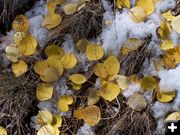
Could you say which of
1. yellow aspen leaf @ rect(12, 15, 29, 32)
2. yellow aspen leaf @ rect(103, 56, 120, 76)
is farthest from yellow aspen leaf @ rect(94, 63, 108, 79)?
yellow aspen leaf @ rect(12, 15, 29, 32)

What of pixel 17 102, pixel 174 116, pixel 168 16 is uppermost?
pixel 168 16

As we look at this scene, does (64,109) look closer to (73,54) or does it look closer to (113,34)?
(73,54)

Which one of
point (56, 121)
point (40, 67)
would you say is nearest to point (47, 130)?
point (56, 121)

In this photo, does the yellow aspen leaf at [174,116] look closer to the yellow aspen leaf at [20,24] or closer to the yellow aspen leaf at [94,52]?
the yellow aspen leaf at [94,52]

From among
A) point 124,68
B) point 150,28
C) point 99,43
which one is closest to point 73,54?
point 99,43

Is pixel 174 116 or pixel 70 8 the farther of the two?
pixel 70 8

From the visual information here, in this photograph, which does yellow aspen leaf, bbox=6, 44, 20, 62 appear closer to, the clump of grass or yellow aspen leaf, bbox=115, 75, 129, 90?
the clump of grass

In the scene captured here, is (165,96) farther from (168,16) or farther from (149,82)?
(168,16)
